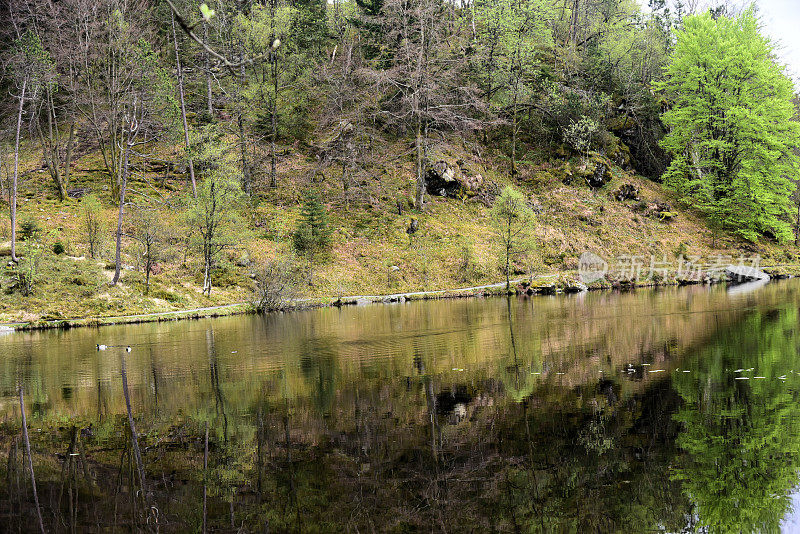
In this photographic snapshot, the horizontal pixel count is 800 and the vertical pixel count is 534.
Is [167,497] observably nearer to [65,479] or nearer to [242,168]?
[65,479]

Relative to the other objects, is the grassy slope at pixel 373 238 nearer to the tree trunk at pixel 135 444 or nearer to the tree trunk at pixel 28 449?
the tree trunk at pixel 28 449

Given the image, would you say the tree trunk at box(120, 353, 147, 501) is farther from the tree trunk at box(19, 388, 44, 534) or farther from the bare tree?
the bare tree

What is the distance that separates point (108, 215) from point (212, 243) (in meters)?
10.8

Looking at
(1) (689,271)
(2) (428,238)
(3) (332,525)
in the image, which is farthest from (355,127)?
(3) (332,525)

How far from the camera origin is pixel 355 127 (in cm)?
5178

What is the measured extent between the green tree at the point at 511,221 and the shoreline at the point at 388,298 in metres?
1.85

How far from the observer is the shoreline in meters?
28.5

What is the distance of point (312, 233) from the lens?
4019 cm

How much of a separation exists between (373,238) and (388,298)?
29.3ft

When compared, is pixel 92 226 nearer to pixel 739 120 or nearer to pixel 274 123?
pixel 274 123

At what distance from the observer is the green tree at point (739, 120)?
4941cm

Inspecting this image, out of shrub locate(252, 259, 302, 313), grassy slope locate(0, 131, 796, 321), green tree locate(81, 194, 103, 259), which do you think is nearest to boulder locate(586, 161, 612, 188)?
grassy slope locate(0, 131, 796, 321)

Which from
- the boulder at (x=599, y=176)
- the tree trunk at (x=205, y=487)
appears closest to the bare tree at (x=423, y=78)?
the boulder at (x=599, y=176)

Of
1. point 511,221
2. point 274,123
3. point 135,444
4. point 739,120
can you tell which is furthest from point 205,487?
point 739,120
